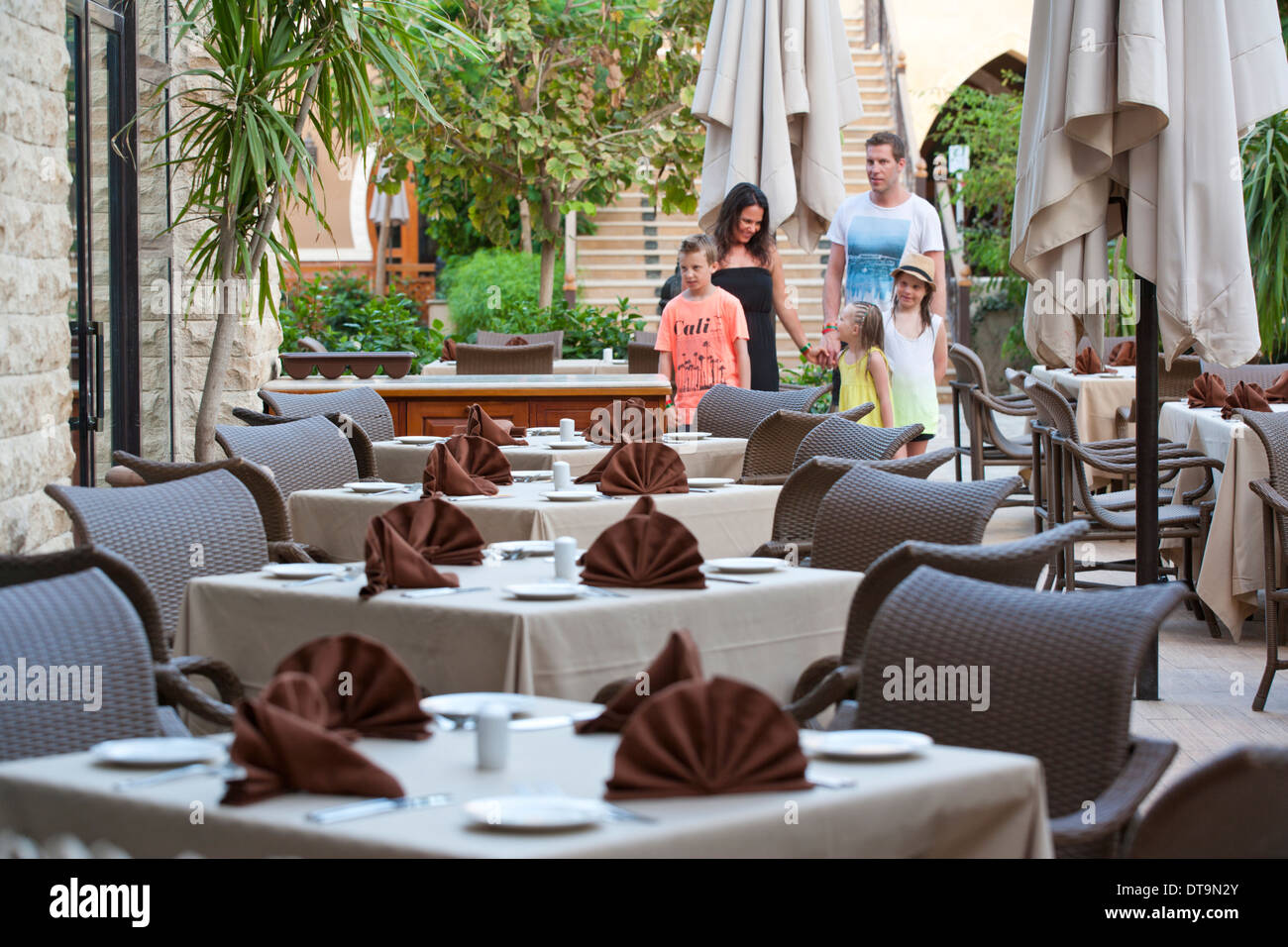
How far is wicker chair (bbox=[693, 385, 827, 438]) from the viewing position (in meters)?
6.70

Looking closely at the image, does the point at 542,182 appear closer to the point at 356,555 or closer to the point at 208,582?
the point at 356,555

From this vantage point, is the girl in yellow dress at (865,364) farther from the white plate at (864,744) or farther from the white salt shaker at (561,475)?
the white plate at (864,744)

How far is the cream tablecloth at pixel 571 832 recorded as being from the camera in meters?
1.85

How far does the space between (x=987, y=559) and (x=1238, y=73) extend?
9.53ft

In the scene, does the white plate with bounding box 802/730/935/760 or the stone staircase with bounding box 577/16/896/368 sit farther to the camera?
the stone staircase with bounding box 577/16/896/368

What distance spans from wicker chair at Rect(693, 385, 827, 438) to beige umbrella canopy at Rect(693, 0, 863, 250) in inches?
55.2

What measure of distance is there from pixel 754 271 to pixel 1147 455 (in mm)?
2472

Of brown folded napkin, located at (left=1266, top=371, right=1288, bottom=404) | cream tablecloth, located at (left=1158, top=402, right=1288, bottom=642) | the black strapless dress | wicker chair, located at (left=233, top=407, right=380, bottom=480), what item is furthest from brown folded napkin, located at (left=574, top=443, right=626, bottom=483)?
brown folded napkin, located at (left=1266, top=371, right=1288, bottom=404)

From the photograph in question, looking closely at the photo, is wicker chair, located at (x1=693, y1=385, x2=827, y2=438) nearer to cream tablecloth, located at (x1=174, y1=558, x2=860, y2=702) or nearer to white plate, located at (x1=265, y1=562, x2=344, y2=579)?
cream tablecloth, located at (x1=174, y1=558, x2=860, y2=702)

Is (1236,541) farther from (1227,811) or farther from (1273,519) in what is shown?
(1227,811)

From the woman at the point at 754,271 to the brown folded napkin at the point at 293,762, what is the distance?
5408 mm

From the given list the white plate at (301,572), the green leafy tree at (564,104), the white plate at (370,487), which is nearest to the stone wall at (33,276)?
the white plate at (370,487)
